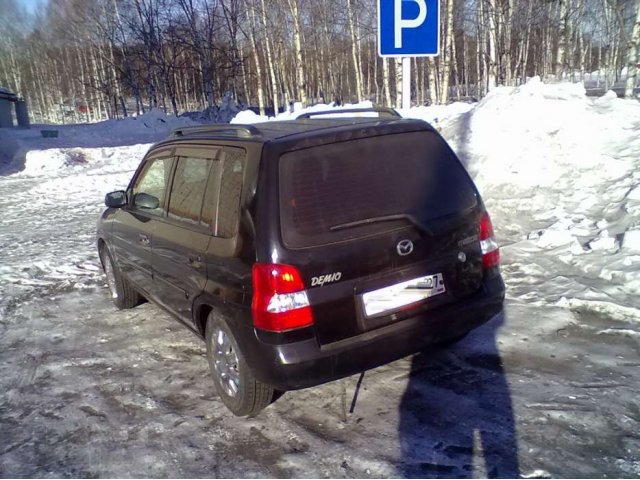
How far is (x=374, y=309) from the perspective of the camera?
289cm

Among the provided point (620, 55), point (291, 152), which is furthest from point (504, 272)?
point (620, 55)

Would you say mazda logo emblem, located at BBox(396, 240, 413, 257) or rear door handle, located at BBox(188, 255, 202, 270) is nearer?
mazda logo emblem, located at BBox(396, 240, 413, 257)

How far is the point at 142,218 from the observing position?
14.1 ft

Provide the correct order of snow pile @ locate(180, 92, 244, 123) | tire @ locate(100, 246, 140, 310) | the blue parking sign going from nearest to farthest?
tire @ locate(100, 246, 140, 310) < the blue parking sign < snow pile @ locate(180, 92, 244, 123)

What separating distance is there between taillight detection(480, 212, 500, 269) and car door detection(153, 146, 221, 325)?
5.79 feet

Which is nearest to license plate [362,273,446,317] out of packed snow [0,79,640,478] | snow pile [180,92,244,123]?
packed snow [0,79,640,478]

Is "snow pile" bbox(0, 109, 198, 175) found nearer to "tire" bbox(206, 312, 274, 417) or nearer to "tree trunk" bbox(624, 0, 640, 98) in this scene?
"tire" bbox(206, 312, 274, 417)

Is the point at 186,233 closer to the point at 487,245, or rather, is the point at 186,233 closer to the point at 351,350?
the point at 351,350

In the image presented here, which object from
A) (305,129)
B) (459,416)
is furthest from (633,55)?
(459,416)

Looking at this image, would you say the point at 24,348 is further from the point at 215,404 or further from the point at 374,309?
the point at 374,309

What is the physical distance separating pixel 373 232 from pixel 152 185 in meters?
2.35

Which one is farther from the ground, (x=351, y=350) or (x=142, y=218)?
(x=142, y=218)

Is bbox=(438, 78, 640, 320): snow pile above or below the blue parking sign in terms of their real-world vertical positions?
below

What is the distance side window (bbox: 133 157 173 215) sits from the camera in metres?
4.04
